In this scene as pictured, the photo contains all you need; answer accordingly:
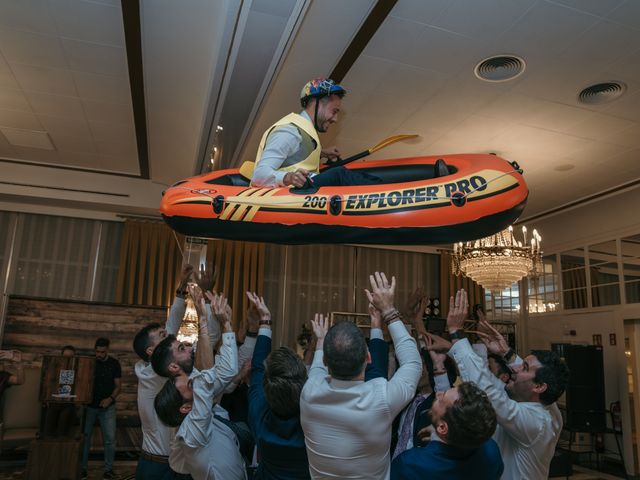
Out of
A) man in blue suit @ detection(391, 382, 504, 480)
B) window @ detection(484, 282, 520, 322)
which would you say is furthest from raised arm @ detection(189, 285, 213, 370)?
window @ detection(484, 282, 520, 322)

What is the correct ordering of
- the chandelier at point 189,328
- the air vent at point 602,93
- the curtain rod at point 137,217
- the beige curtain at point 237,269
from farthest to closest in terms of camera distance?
the beige curtain at point 237,269 → the curtain rod at point 137,217 → the chandelier at point 189,328 → the air vent at point 602,93

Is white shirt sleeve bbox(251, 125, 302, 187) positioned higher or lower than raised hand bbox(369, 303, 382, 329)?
higher

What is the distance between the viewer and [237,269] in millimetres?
7516

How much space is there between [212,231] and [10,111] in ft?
12.6

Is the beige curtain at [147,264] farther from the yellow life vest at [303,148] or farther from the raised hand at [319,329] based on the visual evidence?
the raised hand at [319,329]

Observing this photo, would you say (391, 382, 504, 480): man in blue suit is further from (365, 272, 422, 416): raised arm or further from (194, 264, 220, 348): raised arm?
(194, 264, 220, 348): raised arm

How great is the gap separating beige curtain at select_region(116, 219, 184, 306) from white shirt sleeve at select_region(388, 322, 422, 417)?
5.65 metres

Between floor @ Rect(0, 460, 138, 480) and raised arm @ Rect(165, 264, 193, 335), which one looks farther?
floor @ Rect(0, 460, 138, 480)

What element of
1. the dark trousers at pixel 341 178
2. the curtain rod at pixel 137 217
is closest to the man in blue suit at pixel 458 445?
the dark trousers at pixel 341 178

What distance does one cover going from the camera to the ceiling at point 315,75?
129 inches

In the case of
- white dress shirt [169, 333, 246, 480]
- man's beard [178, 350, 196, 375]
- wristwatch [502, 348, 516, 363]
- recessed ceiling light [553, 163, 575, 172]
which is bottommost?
white dress shirt [169, 333, 246, 480]

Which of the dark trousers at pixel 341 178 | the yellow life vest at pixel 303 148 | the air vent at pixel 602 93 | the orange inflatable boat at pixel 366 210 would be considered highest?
the air vent at pixel 602 93

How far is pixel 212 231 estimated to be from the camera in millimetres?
2227

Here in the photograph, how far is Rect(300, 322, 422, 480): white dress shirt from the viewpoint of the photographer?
1.68 meters
